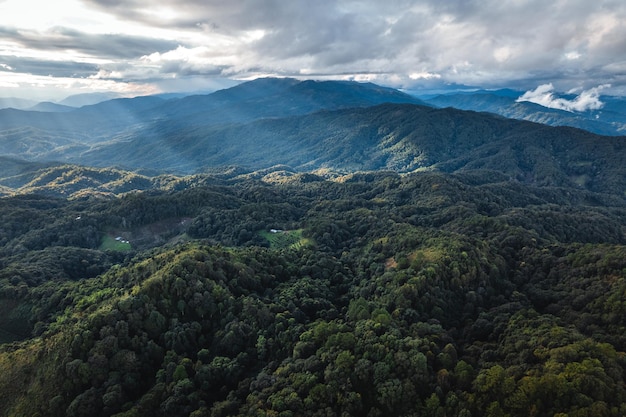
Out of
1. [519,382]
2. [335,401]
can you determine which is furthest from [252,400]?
[519,382]

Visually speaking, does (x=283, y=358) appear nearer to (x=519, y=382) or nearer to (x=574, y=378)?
(x=519, y=382)

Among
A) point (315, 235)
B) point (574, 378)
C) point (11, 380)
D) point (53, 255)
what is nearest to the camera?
point (574, 378)

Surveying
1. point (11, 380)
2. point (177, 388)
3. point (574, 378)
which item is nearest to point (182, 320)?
point (177, 388)

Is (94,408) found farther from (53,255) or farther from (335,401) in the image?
(53,255)

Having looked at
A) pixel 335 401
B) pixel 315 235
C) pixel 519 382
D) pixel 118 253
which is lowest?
pixel 118 253

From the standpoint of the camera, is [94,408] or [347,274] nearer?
[94,408]

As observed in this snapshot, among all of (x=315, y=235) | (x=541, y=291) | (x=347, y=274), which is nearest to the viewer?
(x=541, y=291)

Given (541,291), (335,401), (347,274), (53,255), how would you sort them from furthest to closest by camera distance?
(53,255), (347,274), (541,291), (335,401)

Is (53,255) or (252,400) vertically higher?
(252,400)

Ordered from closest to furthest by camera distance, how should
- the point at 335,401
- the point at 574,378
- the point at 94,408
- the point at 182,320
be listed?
1. the point at 574,378
2. the point at 335,401
3. the point at 94,408
4. the point at 182,320
